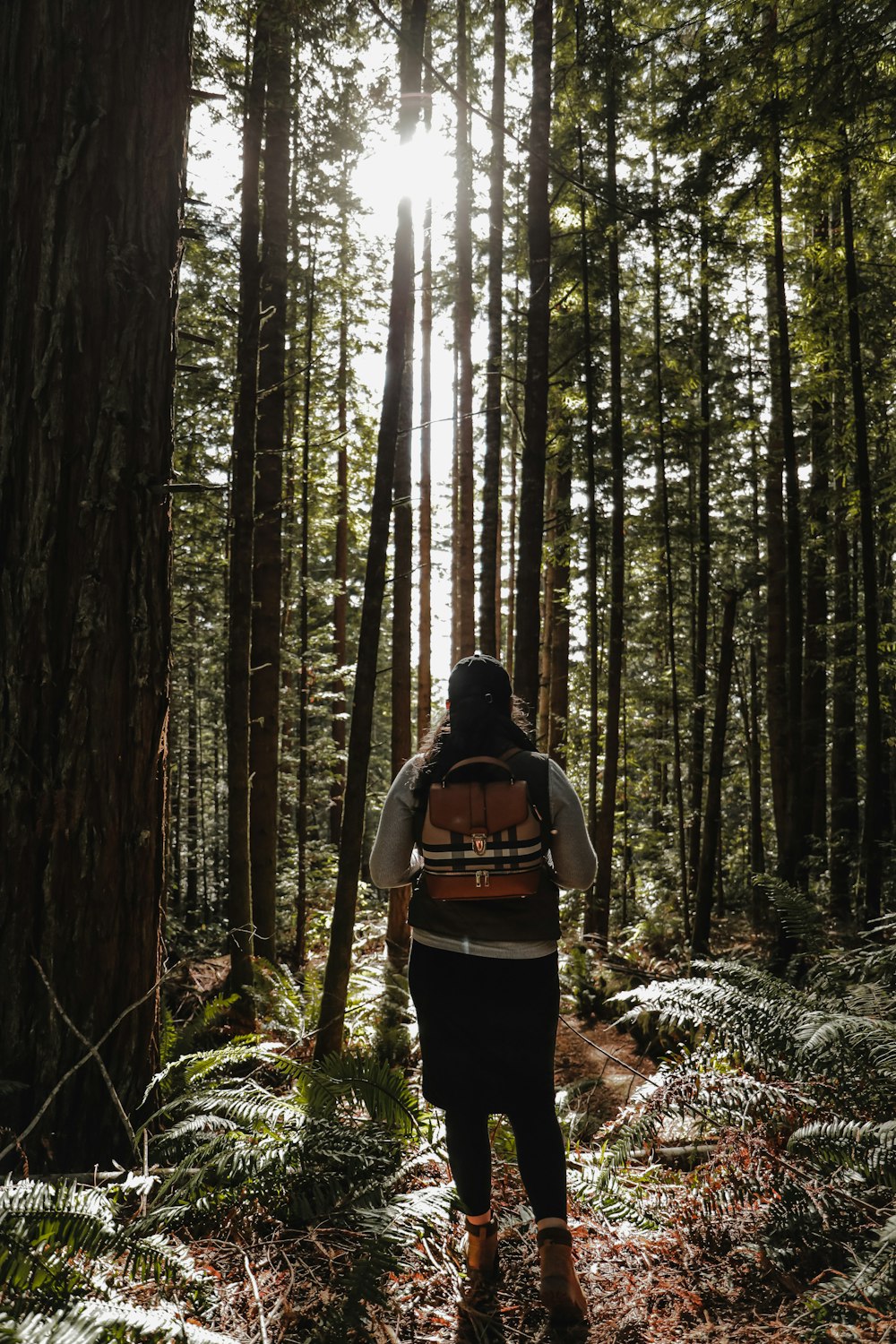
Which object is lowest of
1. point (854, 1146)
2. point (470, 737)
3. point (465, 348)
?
point (854, 1146)

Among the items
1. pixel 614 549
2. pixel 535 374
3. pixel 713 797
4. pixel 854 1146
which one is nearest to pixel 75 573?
pixel 854 1146

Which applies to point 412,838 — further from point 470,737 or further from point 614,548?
point 614,548

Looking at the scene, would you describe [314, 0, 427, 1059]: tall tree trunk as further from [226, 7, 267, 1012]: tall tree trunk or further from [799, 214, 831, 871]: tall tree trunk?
[799, 214, 831, 871]: tall tree trunk

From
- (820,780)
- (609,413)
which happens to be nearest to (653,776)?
(820,780)

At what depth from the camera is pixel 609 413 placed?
12828 mm

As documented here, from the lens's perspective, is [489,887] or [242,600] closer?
[489,887]

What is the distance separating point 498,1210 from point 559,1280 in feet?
2.84

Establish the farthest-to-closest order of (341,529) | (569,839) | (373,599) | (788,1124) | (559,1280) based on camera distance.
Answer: (341,529) → (373,599) → (788,1124) → (569,839) → (559,1280)

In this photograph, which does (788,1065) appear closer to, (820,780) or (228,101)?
(228,101)

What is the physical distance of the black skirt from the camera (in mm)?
2818

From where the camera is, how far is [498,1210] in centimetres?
340

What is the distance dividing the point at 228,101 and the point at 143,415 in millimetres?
6759

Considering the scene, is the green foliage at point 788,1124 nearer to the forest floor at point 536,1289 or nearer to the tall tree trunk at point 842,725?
the forest floor at point 536,1289

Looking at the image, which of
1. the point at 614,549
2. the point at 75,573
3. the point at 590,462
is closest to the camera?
the point at 75,573
